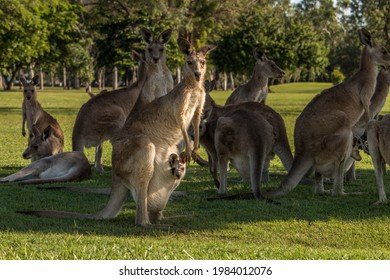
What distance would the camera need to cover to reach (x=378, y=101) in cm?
938

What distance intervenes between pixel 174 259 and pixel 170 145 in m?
1.85

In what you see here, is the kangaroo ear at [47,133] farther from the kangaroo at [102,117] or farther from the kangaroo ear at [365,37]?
the kangaroo ear at [365,37]

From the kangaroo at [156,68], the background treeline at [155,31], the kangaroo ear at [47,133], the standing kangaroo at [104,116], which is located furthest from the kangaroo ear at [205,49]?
the kangaroo ear at [47,133]

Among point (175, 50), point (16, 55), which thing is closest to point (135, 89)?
point (16, 55)

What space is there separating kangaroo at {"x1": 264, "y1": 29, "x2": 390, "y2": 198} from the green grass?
0.31 meters

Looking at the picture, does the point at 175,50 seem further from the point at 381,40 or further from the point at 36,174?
the point at 36,174

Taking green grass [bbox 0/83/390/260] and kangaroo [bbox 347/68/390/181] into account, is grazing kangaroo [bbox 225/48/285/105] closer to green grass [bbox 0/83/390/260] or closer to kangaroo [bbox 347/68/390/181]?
kangaroo [bbox 347/68/390/181]

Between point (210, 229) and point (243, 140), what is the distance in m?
1.84

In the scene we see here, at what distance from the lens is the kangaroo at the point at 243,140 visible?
7.74 m

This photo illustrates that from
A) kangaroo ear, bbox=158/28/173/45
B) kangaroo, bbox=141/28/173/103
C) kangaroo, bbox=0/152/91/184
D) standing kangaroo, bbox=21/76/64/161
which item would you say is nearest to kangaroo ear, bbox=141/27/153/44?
kangaroo, bbox=141/28/173/103

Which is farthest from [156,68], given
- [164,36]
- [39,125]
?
[39,125]

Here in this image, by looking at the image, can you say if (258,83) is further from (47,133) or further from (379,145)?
(379,145)

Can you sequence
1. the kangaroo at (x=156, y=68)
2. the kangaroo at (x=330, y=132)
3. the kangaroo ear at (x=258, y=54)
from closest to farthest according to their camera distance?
the kangaroo at (x=330, y=132), the kangaroo at (x=156, y=68), the kangaroo ear at (x=258, y=54)

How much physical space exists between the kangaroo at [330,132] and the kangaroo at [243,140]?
379mm
